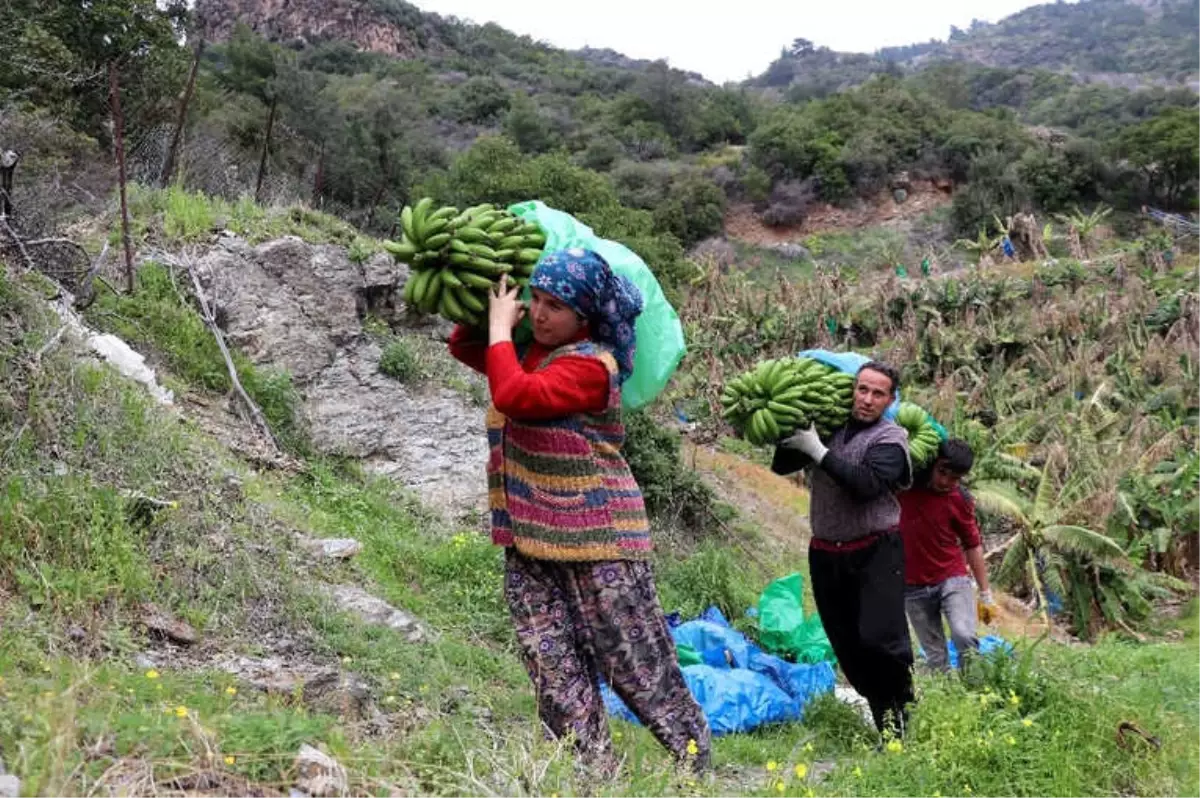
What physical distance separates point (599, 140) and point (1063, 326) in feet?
92.3

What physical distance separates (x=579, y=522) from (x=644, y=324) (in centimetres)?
72

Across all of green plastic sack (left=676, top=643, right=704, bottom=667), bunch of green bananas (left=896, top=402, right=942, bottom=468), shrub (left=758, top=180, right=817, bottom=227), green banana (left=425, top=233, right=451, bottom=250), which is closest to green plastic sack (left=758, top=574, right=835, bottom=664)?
green plastic sack (left=676, top=643, right=704, bottom=667)

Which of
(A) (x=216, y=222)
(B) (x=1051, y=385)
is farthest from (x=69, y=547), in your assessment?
(B) (x=1051, y=385)

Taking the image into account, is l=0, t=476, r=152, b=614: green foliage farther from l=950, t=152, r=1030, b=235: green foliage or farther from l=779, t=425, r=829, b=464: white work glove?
l=950, t=152, r=1030, b=235: green foliage

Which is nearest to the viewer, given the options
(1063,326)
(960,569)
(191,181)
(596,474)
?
(596,474)

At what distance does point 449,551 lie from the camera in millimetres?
6160

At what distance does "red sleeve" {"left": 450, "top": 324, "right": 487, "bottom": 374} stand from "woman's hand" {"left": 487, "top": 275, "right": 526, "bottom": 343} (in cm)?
19

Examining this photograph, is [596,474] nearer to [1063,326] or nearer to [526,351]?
[526,351]

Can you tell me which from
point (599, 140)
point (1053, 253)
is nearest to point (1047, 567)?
point (1053, 253)

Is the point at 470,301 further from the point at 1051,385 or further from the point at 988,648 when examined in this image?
the point at 1051,385

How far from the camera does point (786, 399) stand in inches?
159

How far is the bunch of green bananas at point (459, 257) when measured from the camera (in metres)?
3.12

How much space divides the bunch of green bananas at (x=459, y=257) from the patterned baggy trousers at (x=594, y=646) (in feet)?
2.82

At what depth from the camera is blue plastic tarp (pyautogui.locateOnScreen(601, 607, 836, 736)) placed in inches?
181
